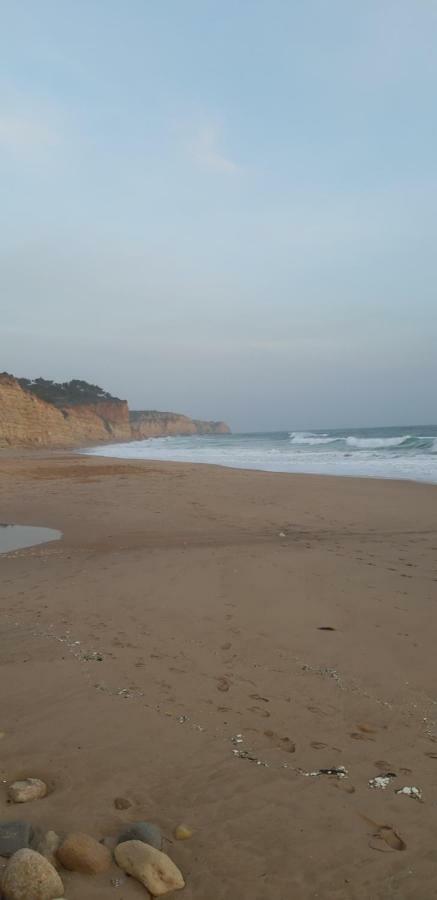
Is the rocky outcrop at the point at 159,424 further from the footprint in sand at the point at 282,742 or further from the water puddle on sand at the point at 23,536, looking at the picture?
the footprint in sand at the point at 282,742

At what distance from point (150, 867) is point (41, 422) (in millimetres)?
51654

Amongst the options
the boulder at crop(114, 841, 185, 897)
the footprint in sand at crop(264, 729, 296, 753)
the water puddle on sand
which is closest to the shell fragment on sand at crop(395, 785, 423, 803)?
the footprint in sand at crop(264, 729, 296, 753)

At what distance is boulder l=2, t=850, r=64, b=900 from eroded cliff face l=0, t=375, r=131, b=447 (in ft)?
149

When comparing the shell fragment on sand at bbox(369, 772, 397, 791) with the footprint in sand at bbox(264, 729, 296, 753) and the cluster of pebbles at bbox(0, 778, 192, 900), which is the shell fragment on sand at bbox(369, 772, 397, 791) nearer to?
the footprint in sand at bbox(264, 729, 296, 753)

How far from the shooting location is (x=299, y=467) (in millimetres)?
23797

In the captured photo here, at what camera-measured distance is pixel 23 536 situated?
918cm

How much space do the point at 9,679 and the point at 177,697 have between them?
1.24m

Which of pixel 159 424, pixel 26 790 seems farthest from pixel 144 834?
pixel 159 424

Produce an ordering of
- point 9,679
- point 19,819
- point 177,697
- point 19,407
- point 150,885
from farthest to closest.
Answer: point 19,407 < point 9,679 < point 177,697 < point 19,819 < point 150,885

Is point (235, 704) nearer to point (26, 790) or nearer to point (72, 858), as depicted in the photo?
Result: point (26, 790)

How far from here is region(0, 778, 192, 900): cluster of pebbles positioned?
1.80 m

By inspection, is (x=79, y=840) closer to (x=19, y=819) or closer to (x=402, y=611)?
(x=19, y=819)

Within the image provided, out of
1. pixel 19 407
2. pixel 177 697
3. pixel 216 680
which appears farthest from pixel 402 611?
pixel 19 407

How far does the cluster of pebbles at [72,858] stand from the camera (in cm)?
180
